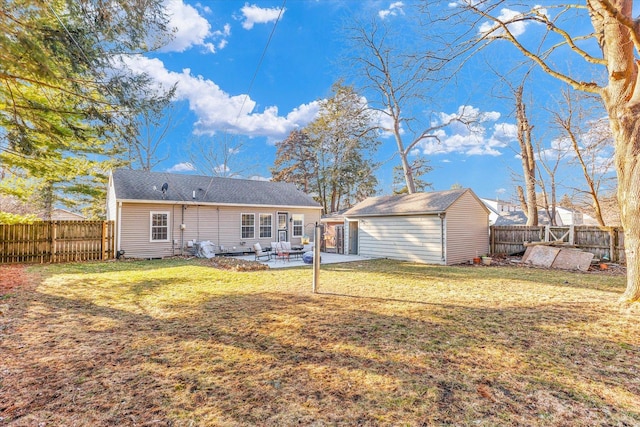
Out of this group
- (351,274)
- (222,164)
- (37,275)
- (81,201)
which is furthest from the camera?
(222,164)

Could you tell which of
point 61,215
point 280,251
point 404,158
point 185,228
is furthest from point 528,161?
point 61,215

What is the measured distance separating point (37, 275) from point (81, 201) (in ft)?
47.7

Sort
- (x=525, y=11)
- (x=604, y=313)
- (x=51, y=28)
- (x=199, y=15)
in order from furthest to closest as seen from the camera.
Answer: (x=199, y=15) < (x=525, y=11) < (x=51, y=28) < (x=604, y=313)

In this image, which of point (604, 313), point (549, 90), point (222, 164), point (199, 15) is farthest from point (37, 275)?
point (549, 90)

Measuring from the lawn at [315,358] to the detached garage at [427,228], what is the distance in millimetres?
5628

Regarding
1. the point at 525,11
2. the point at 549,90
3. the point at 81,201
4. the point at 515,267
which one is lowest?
the point at 515,267

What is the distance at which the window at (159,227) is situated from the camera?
13.6 meters

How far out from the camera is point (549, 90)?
1384cm

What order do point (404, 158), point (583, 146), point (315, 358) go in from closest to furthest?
point (315, 358) < point (583, 146) < point (404, 158)

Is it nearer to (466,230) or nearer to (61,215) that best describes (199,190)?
(466,230)

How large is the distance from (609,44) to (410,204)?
28.2 feet

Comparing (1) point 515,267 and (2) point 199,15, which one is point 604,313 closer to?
(1) point 515,267

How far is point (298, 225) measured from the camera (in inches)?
710

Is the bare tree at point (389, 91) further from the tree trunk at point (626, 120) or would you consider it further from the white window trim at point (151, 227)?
the white window trim at point (151, 227)
